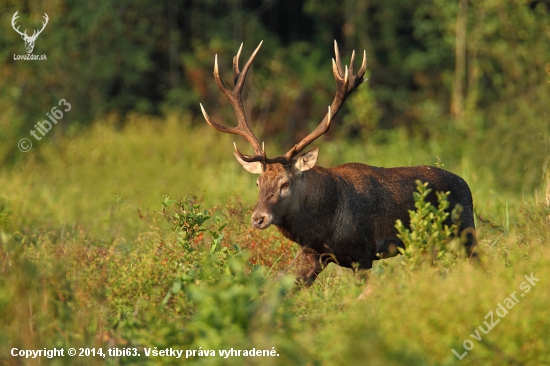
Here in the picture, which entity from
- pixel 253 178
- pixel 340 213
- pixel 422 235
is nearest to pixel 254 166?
pixel 340 213

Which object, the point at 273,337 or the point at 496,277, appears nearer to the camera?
the point at 273,337

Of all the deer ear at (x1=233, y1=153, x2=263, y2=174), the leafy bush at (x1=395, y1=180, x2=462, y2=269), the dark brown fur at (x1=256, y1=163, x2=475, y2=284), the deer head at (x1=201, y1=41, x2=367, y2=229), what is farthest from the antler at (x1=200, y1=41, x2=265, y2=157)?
the leafy bush at (x1=395, y1=180, x2=462, y2=269)

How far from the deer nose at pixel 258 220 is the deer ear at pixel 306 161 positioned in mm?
642

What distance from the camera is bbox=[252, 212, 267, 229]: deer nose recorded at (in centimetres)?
679

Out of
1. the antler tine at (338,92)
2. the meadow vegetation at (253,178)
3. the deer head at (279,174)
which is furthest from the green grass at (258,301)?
the antler tine at (338,92)

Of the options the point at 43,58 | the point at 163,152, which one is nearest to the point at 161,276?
the point at 163,152

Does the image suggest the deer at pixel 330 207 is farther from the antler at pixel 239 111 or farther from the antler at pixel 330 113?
the antler at pixel 239 111

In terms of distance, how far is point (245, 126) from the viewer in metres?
7.86

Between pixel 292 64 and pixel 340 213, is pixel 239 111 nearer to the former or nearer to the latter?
pixel 340 213

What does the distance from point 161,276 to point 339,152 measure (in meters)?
10.2

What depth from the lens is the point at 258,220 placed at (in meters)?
6.80

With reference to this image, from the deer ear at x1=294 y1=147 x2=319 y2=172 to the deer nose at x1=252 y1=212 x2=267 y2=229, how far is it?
0.64m

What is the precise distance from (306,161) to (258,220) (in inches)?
30.2

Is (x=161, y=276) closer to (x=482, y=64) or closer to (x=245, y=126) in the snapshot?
(x=245, y=126)
